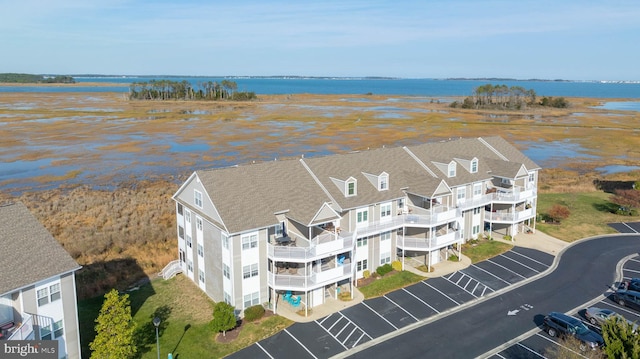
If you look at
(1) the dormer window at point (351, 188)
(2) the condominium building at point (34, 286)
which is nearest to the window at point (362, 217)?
(1) the dormer window at point (351, 188)

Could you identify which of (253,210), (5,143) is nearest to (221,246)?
(253,210)

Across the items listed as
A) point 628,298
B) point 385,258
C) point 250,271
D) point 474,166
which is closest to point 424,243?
point 385,258

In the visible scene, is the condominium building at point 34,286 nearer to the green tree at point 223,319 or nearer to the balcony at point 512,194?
the green tree at point 223,319

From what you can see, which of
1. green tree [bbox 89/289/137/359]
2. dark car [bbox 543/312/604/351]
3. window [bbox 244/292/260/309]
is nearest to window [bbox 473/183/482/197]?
dark car [bbox 543/312/604/351]

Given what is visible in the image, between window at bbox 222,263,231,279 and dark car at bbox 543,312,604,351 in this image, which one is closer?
dark car at bbox 543,312,604,351

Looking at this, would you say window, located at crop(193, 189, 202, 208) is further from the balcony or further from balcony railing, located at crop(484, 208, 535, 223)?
balcony railing, located at crop(484, 208, 535, 223)

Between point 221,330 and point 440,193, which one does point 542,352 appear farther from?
point 221,330
